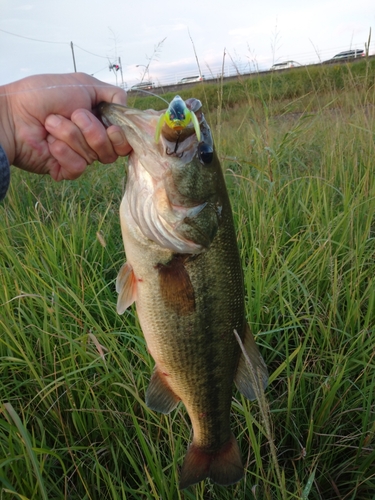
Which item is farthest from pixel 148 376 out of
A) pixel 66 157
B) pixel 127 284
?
pixel 66 157

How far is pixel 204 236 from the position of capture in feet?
4.44

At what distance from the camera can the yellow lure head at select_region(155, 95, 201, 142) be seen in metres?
1.15

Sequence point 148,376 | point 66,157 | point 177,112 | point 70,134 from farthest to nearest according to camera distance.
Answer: point 148,376, point 66,157, point 70,134, point 177,112

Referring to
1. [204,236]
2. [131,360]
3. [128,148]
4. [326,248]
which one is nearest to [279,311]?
[326,248]

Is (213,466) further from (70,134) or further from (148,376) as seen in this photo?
(70,134)

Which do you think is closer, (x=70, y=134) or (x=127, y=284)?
(x=127, y=284)

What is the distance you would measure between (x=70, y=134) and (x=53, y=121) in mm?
139

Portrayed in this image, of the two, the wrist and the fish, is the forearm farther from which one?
the fish

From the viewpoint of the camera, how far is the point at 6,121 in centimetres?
179

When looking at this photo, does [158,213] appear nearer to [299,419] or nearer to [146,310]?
[146,310]

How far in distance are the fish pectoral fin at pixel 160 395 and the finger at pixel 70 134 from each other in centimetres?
91

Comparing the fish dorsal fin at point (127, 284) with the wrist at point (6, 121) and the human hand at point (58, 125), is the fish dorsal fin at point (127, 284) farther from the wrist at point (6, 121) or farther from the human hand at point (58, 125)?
the wrist at point (6, 121)

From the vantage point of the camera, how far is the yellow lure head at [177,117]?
115cm

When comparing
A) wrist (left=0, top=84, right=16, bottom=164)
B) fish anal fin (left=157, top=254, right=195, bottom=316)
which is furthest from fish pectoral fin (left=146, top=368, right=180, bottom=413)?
wrist (left=0, top=84, right=16, bottom=164)
